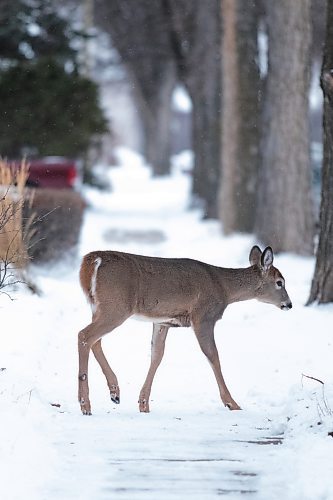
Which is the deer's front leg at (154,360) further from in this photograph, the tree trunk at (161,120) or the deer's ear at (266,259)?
the tree trunk at (161,120)

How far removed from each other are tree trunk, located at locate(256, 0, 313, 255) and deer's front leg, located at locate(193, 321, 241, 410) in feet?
31.4

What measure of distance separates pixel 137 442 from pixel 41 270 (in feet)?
30.8

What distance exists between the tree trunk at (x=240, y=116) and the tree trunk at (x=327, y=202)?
954 cm

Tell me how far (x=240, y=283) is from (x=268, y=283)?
36 centimetres

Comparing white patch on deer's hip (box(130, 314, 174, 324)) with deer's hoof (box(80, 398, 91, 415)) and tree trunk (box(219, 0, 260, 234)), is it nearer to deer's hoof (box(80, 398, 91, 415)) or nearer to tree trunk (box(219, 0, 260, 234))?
deer's hoof (box(80, 398, 91, 415))

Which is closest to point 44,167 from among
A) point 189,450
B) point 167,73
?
point 189,450

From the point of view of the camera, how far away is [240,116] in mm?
22266

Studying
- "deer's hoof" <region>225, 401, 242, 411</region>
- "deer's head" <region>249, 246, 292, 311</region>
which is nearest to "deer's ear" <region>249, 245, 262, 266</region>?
"deer's head" <region>249, 246, 292, 311</region>

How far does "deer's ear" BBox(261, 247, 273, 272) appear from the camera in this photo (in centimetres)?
934

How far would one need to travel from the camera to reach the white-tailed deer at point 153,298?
822 centimetres

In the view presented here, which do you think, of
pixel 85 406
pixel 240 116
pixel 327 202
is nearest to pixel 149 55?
pixel 240 116

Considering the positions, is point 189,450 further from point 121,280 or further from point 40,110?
point 40,110

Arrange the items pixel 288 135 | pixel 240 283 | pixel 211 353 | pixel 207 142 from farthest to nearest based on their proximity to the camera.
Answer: pixel 207 142 < pixel 288 135 < pixel 240 283 < pixel 211 353

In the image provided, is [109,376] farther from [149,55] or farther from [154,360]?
[149,55]
